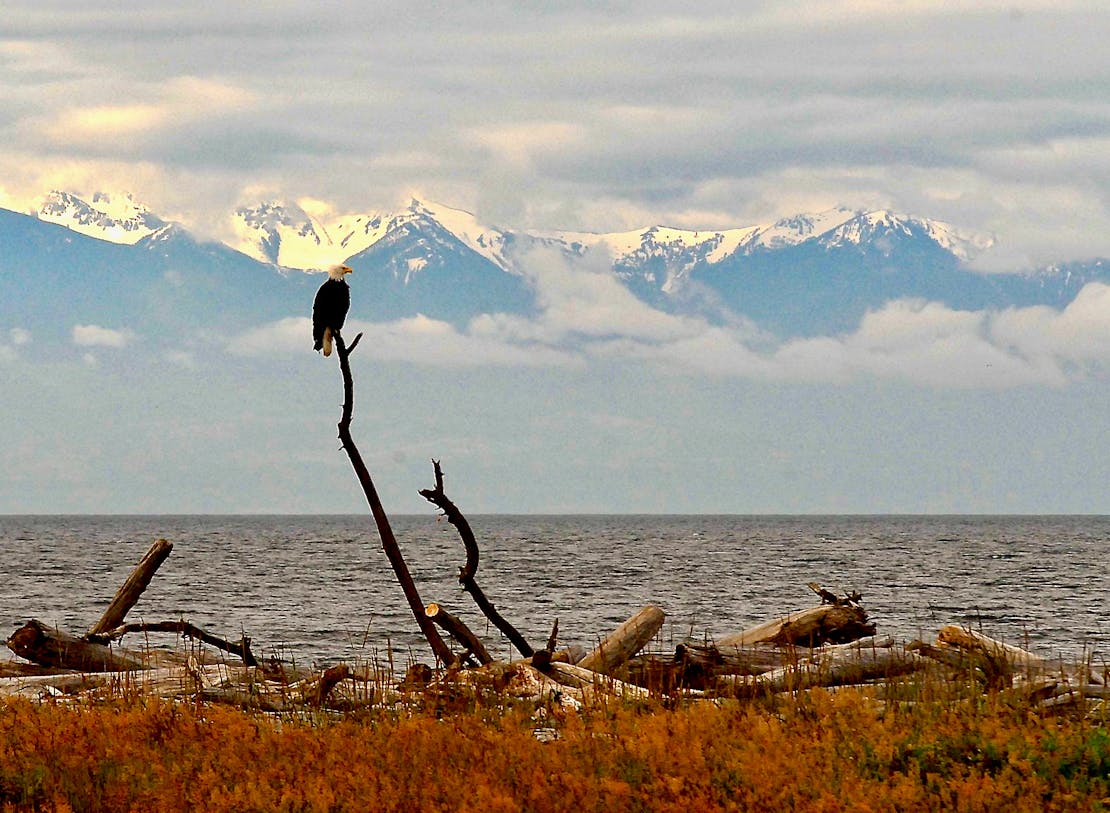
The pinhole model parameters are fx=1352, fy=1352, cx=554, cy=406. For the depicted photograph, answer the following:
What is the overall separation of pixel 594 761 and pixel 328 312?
804 centimetres

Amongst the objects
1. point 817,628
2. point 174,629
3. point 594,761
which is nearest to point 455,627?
point 174,629

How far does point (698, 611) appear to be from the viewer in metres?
43.9

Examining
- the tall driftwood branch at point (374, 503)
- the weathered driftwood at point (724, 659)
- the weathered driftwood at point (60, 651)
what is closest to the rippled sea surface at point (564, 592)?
the weathered driftwood at point (724, 659)

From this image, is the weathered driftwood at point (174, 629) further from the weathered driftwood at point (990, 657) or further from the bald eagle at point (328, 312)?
the weathered driftwood at point (990, 657)

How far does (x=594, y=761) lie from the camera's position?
7.95 metres

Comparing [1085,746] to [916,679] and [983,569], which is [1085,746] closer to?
[916,679]

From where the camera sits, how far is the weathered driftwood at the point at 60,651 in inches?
580

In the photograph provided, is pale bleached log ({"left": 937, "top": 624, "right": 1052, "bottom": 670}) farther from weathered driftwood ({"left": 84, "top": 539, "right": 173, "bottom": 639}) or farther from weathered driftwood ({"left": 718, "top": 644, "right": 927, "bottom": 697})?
weathered driftwood ({"left": 84, "top": 539, "right": 173, "bottom": 639})

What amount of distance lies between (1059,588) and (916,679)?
51011 mm

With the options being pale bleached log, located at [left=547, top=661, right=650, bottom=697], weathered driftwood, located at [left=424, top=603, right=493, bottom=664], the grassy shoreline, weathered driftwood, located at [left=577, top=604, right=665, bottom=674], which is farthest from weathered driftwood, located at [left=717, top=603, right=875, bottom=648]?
the grassy shoreline

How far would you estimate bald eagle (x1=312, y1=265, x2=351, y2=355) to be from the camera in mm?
14875

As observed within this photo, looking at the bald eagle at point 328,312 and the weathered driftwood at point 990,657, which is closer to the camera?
the weathered driftwood at point 990,657

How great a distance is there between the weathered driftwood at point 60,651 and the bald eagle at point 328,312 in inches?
162

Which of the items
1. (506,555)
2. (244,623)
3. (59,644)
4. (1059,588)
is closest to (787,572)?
(1059,588)
